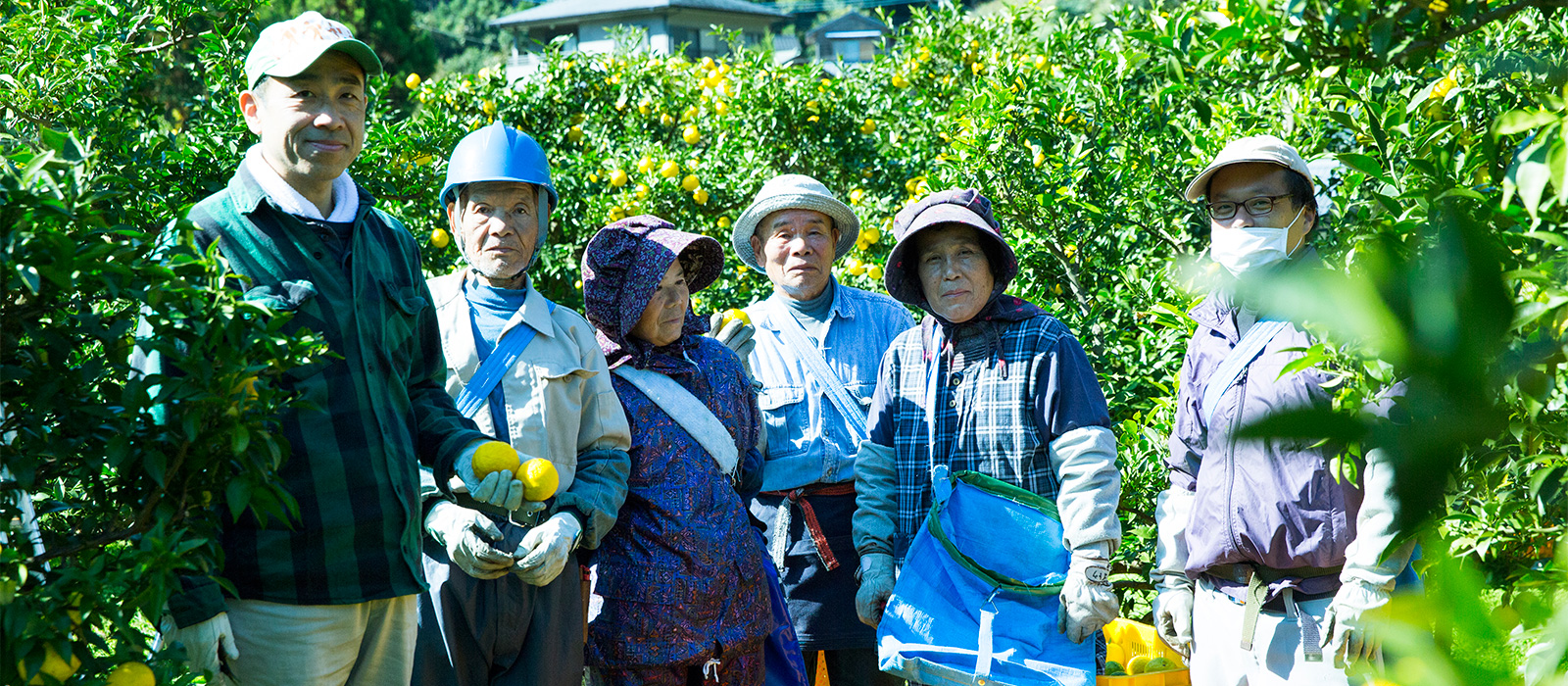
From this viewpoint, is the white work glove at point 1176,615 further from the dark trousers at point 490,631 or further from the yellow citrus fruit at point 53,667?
the yellow citrus fruit at point 53,667

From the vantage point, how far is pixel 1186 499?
9.12 feet

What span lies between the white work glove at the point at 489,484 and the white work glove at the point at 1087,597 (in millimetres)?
1229

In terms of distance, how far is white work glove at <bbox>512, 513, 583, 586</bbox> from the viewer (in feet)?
8.20

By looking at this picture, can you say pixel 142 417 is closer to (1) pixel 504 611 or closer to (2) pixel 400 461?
(2) pixel 400 461

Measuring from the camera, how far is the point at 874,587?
2.91 meters

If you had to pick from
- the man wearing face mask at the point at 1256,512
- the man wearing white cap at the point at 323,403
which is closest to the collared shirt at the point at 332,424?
the man wearing white cap at the point at 323,403

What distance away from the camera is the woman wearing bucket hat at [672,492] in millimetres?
2797

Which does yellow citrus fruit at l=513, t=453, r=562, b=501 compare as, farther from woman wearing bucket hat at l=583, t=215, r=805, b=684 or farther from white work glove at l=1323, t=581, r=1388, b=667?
white work glove at l=1323, t=581, r=1388, b=667

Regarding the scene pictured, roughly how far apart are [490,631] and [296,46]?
4.31ft

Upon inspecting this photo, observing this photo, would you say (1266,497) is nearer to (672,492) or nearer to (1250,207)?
(1250,207)

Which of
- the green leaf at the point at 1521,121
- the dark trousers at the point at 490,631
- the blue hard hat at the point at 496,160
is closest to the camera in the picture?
the green leaf at the point at 1521,121

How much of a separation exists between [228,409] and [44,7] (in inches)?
88.0

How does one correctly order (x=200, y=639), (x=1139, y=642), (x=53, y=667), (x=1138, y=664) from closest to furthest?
1. (x=53, y=667)
2. (x=200, y=639)
3. (x=1138, y=664)
4. (x=1139, y=642)

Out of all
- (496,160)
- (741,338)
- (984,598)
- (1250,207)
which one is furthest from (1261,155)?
(496,160)
